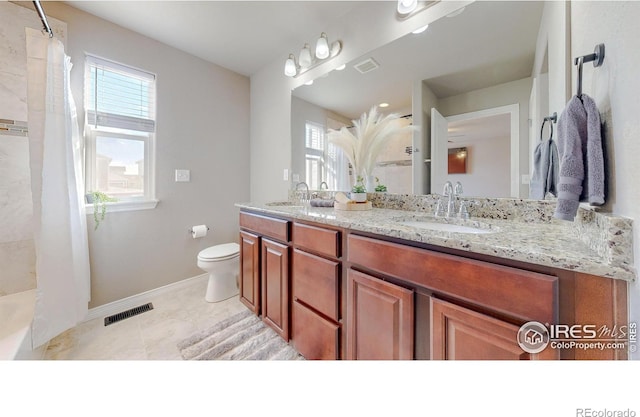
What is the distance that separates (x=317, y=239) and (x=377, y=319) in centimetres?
45

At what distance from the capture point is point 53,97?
1.30 m

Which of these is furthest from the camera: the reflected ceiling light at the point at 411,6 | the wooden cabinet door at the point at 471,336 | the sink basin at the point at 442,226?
the reflected ceiling light at the point at 411,6

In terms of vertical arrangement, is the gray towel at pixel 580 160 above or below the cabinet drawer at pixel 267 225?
above

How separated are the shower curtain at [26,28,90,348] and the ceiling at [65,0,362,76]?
2.13 feet

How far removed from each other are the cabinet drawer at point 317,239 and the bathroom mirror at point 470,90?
0.69 metres

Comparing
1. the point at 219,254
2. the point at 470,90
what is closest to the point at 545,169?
the point at 470,90

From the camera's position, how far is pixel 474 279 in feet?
2.13

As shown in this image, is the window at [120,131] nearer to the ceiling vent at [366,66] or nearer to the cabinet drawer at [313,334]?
the cabinet drawer at [313,334]

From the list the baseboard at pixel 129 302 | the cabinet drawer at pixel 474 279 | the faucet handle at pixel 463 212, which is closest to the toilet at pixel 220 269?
the baseboard at pixel 129 302

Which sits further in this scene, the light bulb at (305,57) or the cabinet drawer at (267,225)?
the light bulb at (305,57)

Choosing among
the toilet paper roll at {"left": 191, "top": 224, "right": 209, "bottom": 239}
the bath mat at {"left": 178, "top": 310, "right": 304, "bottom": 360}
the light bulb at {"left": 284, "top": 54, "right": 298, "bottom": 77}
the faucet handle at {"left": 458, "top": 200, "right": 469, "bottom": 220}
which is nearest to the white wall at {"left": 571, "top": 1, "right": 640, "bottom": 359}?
the faucet handle at {"left": 458, "top": 200, "right": 469, "bottom": 220}

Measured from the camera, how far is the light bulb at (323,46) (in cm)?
177

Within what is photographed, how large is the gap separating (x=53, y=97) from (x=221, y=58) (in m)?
1.42

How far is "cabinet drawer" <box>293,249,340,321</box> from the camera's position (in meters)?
1.07
